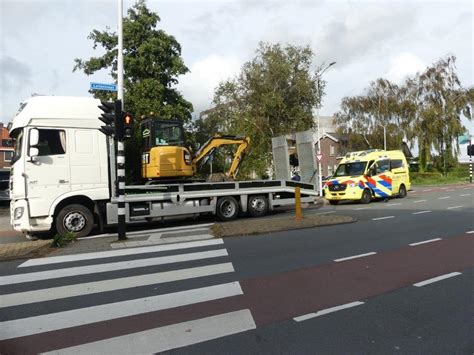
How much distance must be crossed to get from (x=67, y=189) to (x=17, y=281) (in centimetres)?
455

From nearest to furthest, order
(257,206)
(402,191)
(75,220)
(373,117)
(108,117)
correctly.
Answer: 1. (108,117)
2. (75,220)
3. (257,206)
4. (402,191)
5. (373,117)

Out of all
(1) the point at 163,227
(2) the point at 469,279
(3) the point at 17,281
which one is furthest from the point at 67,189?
(2) the point at 469,279

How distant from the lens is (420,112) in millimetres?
45688

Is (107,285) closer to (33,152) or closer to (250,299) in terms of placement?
(250,299)

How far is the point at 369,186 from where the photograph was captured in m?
20.5

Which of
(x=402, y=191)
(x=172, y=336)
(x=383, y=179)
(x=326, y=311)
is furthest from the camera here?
(x=402, y=191)

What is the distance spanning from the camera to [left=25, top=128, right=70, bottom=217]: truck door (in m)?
10.7

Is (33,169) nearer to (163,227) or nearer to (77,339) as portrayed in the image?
(163,227)

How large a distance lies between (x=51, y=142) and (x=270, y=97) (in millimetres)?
19298

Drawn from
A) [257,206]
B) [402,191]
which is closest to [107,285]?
[257,206]

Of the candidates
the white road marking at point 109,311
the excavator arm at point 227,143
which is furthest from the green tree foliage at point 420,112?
the white road marking at point 109,311

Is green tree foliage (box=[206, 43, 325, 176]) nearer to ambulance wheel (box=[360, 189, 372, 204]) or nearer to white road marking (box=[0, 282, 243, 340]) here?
ambulance wheel (box=[360, 189, 372, 204])

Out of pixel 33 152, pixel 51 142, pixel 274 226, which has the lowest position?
pixel 274 226

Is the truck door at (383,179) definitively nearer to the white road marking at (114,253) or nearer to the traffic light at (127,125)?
the white road marking at (114,253)
